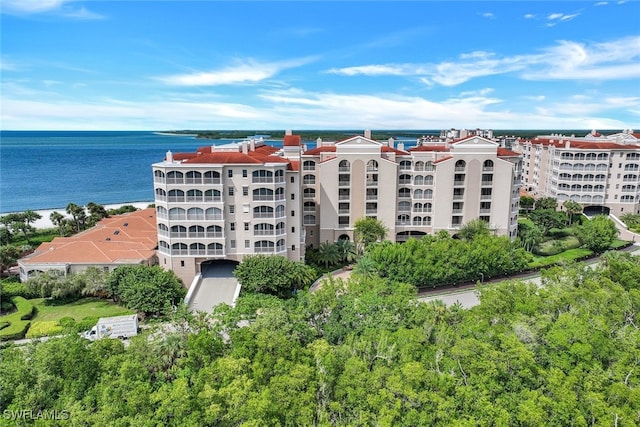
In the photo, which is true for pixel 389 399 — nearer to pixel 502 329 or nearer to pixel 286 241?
pixel 502 329

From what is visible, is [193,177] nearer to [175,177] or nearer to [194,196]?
[175,177]

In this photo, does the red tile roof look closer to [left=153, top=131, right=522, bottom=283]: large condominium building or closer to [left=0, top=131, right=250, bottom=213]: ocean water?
[left=153, top=131, right=522, bottom=283]: large condominium building

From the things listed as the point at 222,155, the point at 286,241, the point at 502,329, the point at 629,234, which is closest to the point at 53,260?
the point at 222,155

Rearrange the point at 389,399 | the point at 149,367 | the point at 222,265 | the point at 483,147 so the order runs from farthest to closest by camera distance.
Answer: the point at 483,147 < the point at 222,265 < the point at 149,367 < the point at 389,399

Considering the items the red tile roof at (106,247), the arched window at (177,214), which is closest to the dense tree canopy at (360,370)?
the arched window at (177,214)

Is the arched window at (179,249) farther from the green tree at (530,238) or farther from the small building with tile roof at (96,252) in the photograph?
the green tree at (530,238)

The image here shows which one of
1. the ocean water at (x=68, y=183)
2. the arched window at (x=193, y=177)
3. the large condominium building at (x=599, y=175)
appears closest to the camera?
the arched window at (x=193, y=177)

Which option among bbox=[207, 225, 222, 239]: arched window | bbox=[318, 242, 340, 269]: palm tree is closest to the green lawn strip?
bbox=[207, 225, 222, 239]: arched window
